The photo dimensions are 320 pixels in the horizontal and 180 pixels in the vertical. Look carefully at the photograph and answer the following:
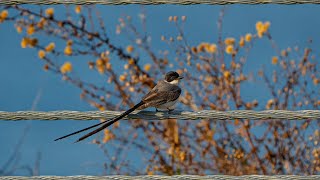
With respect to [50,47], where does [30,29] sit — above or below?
above

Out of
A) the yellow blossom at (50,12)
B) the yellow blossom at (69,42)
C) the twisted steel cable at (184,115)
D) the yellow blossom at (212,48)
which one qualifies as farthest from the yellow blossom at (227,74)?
the twisted steel cable at (184,115)

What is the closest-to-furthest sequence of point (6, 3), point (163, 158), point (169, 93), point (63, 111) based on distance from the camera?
1. point (63, 111)
2. point (6, 3)
3. point (169, 93)
4. point (163, 158)

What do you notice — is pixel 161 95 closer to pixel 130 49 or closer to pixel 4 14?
pixel 130 49

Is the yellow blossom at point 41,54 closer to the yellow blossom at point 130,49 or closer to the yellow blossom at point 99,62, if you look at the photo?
the yellow blossom at point 99,62

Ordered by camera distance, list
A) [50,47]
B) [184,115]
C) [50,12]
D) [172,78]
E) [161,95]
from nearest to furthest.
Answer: [184,115] < [161,95] < [172,78] < [50,47] < [50,12]

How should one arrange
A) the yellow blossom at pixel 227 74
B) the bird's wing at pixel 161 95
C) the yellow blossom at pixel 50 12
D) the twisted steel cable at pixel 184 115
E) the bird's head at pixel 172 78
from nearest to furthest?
the twisted steel cable at pixel 184 115 → the bird's wing at pixel 161 95 → the bird's head at pixel 172 78 → the yellow blossom at pixel 227 74 → the yellow blossom at pixel 50 12

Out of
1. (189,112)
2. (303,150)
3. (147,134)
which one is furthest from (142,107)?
(303,150)

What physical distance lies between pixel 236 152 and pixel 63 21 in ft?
5.85

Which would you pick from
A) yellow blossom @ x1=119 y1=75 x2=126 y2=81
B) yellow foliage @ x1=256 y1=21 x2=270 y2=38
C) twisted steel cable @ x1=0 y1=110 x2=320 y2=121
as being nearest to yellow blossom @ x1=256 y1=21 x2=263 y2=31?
yellow foliage @ x1=256 y1=21 x2=270 y2=38

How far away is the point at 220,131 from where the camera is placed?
15.6 ft

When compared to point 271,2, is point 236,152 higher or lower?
lower

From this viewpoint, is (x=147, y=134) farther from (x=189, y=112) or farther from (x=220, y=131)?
(x=189, y=112)

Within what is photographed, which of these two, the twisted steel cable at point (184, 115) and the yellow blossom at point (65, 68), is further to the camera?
the yellow blossom at point (65, 68)

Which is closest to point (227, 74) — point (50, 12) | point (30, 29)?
point (50, 12)
